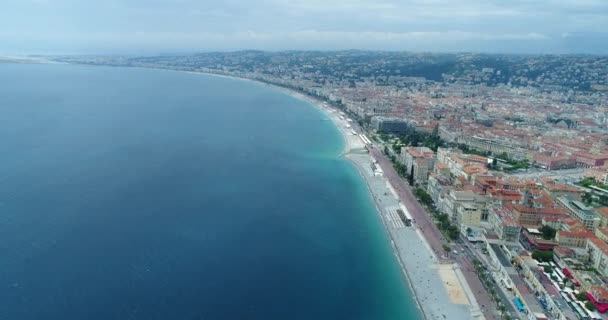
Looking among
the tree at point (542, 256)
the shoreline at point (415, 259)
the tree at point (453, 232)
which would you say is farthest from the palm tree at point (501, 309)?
the tree at point (453, 232)

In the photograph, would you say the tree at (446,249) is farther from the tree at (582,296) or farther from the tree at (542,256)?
the tree at (582,296)

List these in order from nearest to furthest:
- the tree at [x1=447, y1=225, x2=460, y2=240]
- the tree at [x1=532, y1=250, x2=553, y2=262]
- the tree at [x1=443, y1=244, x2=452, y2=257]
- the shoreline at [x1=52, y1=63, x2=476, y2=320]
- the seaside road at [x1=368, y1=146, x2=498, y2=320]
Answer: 1. the shoreline at [x1=52, y1=63, x2=476, y2=320]
2. the seaside road at [x1=368, y1=146, x2=498, y2=320]
3. the tree at [x1=532, y1=250, x2=553, y2=262]
4. the tree at [x1=443, y1=244, x2=452, y2=257]
5. the tree at [x1=447, y1=225, x2=460, y2=240]

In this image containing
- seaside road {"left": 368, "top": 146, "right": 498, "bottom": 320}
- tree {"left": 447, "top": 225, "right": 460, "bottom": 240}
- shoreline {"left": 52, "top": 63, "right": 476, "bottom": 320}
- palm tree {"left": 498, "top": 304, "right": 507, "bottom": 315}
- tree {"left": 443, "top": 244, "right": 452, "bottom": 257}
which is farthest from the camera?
tree {"left": 447, "top": 225, "right": 460, "bottom": 240}

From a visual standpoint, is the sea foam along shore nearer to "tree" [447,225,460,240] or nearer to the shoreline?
the shoreline

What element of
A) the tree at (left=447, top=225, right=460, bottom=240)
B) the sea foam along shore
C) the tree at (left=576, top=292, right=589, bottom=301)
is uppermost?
the tree at (left=447, top=225, right=460, bottom=240)

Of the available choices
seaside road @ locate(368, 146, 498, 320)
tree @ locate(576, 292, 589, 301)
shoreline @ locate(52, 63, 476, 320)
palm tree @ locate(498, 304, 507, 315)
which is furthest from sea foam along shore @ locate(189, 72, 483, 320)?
tree @ locate(576, 292, 589, 301)

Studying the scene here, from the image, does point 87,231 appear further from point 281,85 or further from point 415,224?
point 281,85

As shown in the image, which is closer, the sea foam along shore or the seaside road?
the sea foam along shore
